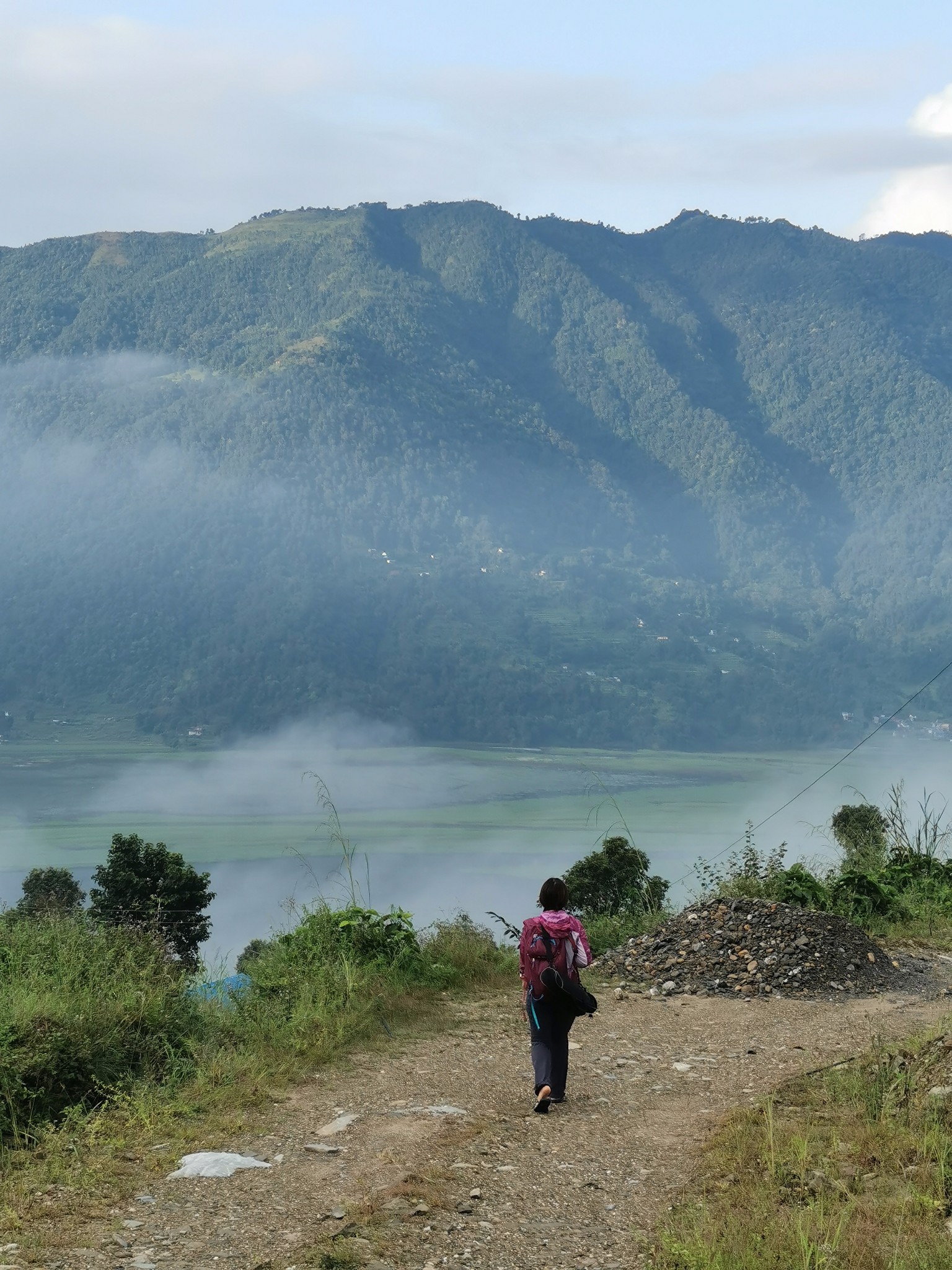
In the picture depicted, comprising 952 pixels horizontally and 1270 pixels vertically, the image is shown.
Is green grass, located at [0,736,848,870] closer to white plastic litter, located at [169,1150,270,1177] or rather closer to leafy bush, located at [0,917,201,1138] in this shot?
leafy bush, located at [0,917,201,1138]

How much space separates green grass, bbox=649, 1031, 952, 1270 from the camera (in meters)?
4.73

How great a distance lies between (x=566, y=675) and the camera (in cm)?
18412

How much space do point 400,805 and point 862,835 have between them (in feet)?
425

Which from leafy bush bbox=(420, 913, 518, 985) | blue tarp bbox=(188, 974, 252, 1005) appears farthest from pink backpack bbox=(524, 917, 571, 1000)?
leafy bush bbox=(420, 913, 518, 985)

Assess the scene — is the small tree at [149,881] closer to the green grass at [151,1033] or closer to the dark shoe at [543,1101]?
the green grass at [151,1033]

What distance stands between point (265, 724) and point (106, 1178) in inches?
6622

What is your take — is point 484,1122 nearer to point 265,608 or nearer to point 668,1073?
point 668,1073

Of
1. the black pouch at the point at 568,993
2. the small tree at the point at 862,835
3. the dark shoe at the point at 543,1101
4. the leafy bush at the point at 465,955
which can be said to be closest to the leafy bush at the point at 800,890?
the small tree at the point at 862,835

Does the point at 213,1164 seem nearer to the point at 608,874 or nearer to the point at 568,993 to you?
the point at 568,993

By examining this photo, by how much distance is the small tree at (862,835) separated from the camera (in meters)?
14.9

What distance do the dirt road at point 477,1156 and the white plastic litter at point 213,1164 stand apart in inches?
2.9

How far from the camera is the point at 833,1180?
5453 mm

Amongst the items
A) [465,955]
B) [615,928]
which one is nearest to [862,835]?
[615,928]

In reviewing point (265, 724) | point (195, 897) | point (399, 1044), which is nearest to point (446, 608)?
point (265, 724)
